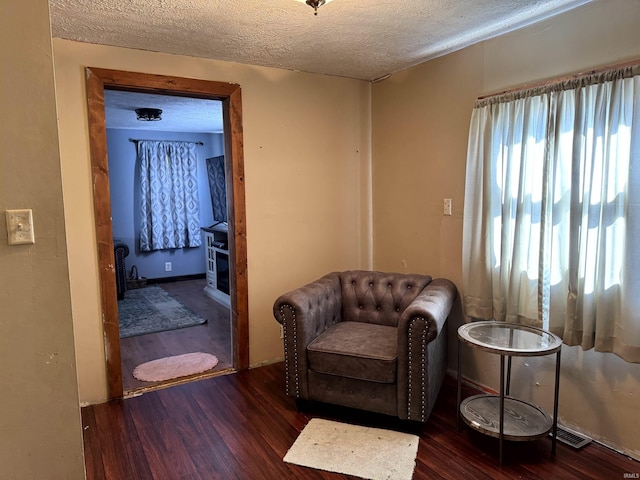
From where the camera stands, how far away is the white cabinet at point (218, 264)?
216 inches

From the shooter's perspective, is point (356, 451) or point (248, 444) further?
point (248, 444)

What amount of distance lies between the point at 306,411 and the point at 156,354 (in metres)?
1.66

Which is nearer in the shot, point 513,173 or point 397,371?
point 397,371

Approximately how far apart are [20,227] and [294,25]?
5.68ft

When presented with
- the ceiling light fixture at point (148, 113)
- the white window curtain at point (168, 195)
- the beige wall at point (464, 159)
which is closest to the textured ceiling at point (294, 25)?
the beige wall at point (464, 159)

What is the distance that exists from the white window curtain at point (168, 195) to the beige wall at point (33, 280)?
5.01m

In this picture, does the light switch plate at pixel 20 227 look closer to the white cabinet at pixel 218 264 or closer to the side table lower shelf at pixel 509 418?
the side table lower shelf at pixel 509 418

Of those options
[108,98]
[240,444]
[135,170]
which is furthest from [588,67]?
[135,170]

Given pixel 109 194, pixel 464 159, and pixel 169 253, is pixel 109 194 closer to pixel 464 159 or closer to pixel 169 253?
pixel 464 159

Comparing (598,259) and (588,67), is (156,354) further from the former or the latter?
(588,67)

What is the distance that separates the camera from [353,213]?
372cm

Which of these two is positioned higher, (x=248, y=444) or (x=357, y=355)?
(x=357, y=355)

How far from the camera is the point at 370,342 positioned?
2.57 m

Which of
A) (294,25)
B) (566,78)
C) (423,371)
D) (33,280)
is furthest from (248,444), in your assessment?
(566,78)
